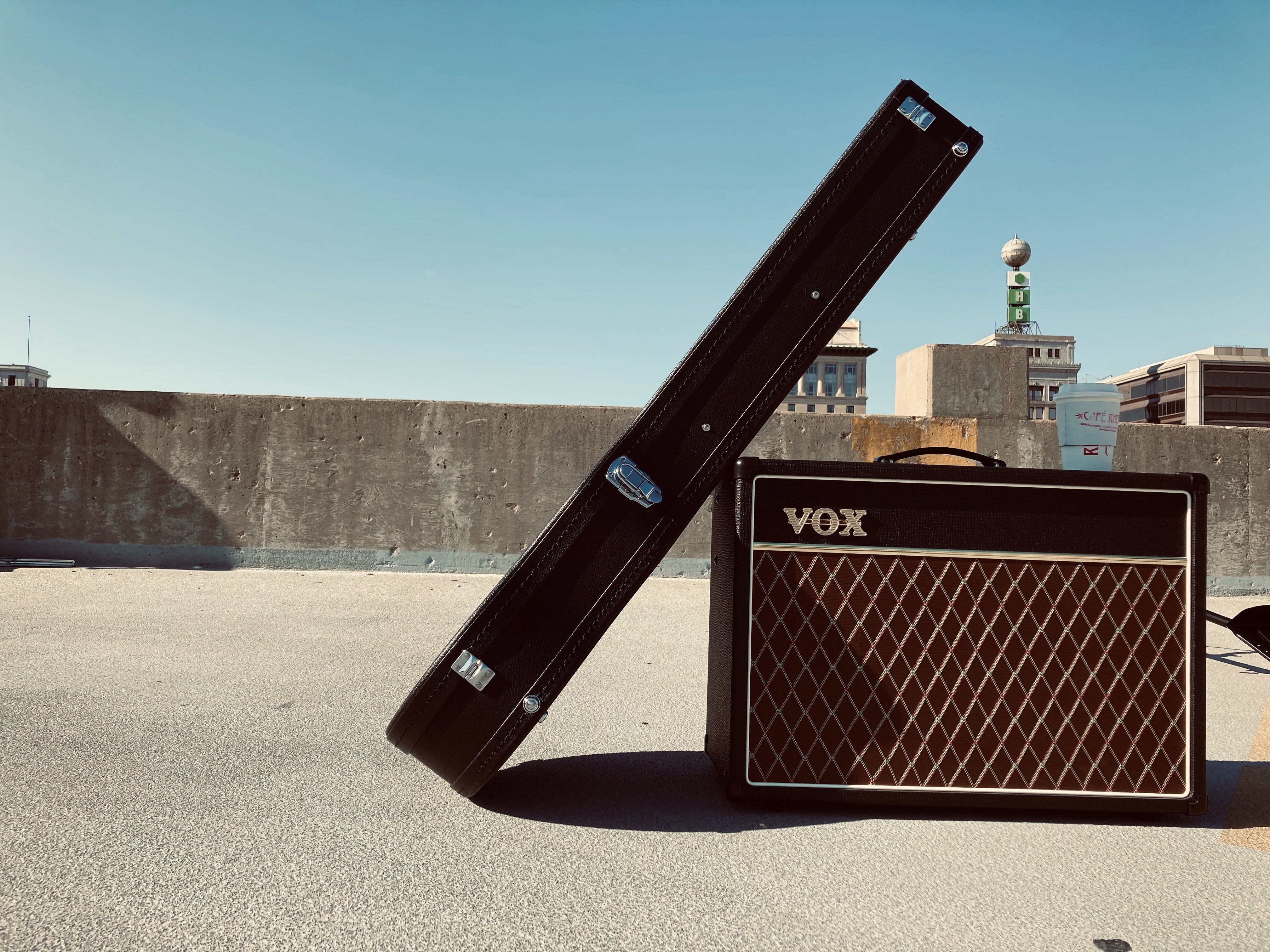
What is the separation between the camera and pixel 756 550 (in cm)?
170

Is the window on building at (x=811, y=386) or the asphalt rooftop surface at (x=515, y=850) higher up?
the window on building at (x=811, y=386)

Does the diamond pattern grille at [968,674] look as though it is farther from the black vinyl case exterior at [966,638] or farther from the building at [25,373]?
the building at [25,373]

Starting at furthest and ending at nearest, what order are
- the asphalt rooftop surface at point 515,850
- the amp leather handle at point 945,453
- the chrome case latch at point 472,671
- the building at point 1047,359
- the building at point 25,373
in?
1. the building at point 1047,359
2. the building at point 25,373
3. the amp leather handle at point 945,453
4. the chrome case latch at point 472,671
5. the asphalt rooftop surface at point 515,850

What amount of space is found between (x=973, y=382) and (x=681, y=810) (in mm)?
4744

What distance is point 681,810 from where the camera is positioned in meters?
1.66

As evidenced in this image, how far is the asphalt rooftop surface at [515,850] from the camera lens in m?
1.17

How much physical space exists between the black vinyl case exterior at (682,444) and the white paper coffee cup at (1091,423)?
757 millimetres

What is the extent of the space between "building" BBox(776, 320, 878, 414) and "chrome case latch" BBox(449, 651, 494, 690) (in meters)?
89.1

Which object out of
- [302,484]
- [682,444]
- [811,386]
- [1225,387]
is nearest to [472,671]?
→ [682,444]

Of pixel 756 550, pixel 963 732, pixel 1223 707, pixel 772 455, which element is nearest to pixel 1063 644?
pixel 963 732

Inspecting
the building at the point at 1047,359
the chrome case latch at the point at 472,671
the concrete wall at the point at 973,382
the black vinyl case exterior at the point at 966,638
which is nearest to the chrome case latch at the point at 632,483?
the black vinyl case exterior at the point at 966,638

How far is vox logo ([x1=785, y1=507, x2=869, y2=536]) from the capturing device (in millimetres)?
1702

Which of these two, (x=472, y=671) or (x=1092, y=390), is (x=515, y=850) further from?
(x=1092, y=390)

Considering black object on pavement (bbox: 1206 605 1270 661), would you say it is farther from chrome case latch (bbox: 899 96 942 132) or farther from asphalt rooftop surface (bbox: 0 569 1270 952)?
chrome case latch (bbox: 899 96 942 132)
